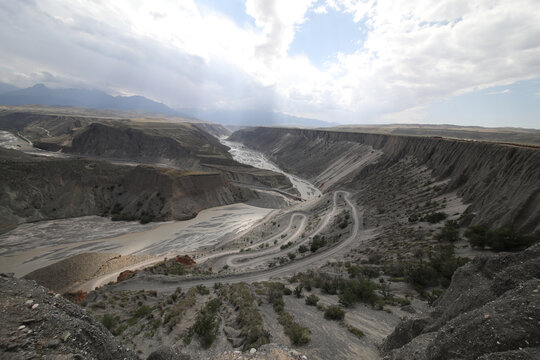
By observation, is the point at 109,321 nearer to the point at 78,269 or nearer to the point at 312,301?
the point at 312,301

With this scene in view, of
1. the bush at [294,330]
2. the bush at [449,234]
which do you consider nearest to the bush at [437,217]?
the bush at [449,234]

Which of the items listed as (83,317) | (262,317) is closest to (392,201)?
(262,317)

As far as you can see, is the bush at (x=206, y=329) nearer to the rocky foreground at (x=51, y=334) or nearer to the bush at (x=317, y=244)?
the rocky foreground at (x=51, y=334)

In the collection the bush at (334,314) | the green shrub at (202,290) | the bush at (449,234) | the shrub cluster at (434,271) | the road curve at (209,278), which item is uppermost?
the bush at (449,234)

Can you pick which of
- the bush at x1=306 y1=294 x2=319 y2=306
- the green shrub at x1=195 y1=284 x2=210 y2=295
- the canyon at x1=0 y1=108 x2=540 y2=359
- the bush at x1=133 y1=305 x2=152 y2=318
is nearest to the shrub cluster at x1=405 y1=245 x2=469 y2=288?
the canyon at x1=0 y1=108 x2=540 y2=359

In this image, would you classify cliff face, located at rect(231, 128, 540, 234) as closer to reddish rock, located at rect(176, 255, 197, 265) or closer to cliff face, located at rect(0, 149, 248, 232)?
reddish rock, located at rect(176, 255, 197, 265)

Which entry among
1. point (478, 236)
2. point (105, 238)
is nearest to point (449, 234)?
point (478, 236)

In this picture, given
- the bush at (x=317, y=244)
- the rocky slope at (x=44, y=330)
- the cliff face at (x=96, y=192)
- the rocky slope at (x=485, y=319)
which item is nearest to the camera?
the rocky slope at (x=485, y=319)
